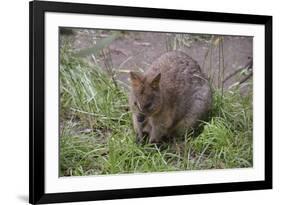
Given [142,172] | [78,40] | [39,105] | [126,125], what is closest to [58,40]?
[78,40]

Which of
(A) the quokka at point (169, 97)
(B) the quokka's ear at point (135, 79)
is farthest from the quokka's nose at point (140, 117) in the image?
(B) the quokka's ear at point (135, 79)

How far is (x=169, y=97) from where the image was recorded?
2.70 m

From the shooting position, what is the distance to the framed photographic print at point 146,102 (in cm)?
241

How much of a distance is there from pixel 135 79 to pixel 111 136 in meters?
0.26

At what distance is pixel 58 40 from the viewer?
7.95 feet

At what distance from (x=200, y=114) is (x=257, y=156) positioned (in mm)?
349

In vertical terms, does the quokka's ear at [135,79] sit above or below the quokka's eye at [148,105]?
above

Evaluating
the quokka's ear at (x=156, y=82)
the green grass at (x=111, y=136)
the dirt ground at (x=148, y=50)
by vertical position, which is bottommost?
the green grass at (x=111, y=136)

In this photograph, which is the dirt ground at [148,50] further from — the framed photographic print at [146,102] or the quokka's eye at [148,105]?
the quokka's eye at [148,105]

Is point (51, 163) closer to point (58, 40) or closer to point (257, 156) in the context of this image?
point (58, 40)

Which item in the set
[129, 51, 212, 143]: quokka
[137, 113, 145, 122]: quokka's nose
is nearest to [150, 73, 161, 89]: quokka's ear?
[129, 51, 212, 143]: quokka

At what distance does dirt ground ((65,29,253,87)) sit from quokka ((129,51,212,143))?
1.4 inches

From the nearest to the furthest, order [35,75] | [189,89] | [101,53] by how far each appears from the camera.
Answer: [35,75]
[101,53]
[189,89]

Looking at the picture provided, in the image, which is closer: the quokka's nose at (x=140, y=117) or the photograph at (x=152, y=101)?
the photograph at (x=152, y=101)
